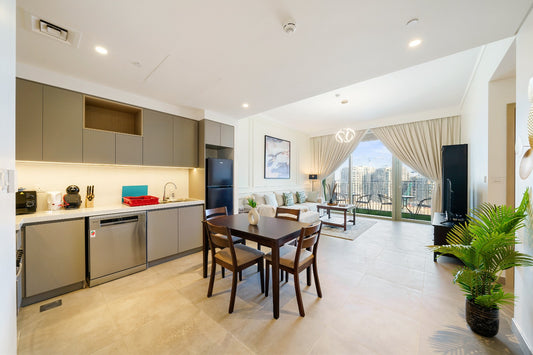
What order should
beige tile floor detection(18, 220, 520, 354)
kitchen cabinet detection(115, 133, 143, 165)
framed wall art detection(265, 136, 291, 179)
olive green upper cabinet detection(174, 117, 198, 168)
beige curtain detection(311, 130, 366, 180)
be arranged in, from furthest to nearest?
beige curtain detection(311, 130, 366, 180), framed wall art detection(265, 136, 291, 179), olive green upper cabinet detection(174, 117, 198, 168), kitchen cabinet detection(115, 133, 143, 165), beige tile floor detection(18, 220, 520, 354)

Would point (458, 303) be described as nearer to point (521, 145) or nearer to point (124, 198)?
point (521, 145)

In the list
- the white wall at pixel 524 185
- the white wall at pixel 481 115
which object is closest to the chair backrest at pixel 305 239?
the white wall at pixel 524 185

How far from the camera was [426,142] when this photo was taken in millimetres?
5012

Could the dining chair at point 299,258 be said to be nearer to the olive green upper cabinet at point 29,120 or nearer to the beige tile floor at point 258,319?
the beige tile floor at point 258,319

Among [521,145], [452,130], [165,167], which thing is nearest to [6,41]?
[165,167]

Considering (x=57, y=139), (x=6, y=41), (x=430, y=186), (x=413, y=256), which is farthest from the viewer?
(x=430, y=186)

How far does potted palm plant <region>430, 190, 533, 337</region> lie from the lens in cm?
146

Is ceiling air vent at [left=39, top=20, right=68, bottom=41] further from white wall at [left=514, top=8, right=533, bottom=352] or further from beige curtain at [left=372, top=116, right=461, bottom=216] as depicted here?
beige curtain at [left=372, top=116, right=461, bottom=216]

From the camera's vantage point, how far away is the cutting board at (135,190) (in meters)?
3.05

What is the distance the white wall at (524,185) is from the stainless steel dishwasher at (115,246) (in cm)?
385

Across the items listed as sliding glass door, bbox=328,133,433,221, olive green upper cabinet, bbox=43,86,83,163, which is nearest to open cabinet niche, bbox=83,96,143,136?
olive green upper cabinet, bbox=43,86,83,163

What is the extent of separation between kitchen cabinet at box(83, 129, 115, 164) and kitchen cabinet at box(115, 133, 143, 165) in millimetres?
58

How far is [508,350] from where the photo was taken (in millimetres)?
1493

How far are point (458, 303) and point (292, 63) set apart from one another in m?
3.07
